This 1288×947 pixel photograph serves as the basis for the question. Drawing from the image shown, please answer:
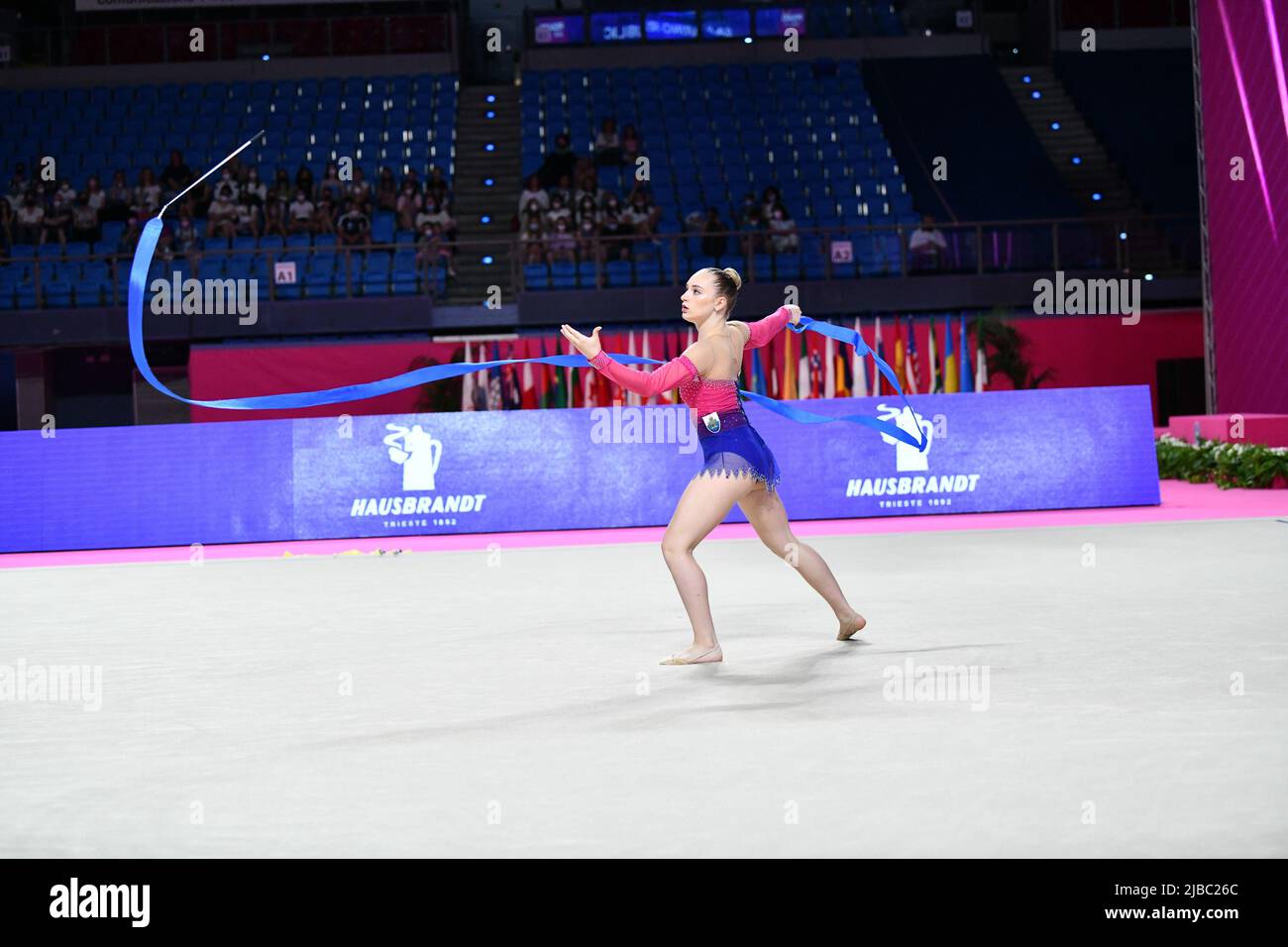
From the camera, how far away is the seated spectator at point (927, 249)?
77.6 feet

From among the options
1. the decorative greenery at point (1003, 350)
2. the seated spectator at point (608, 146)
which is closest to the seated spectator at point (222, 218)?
the seated spectator at point (608, 146)

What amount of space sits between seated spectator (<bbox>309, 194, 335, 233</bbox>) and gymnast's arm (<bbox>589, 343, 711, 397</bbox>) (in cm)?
1879

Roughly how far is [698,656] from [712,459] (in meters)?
0.92

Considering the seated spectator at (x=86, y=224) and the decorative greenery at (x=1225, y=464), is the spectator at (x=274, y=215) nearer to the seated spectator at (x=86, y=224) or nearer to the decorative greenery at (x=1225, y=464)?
the seated spectator at (x=86, y=224)

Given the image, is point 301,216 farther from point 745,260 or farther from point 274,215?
point 745,260

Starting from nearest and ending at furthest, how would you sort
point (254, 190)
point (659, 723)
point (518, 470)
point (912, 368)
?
point (659, 723) < point (518, 470) < point (912, 368) < point (254, 190)

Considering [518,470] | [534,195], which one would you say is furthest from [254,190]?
[518,470]

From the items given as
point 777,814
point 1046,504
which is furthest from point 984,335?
point 777,814

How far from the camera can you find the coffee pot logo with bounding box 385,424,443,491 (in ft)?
47.7

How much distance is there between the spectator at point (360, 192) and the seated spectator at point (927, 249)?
28.9 ft

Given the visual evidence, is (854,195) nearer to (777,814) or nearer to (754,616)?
(754,616)

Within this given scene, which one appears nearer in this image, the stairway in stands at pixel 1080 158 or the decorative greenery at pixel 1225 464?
the decorative greenery at pixel 1225 464

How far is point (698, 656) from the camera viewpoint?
6.74 meters
